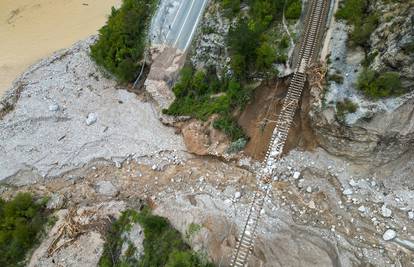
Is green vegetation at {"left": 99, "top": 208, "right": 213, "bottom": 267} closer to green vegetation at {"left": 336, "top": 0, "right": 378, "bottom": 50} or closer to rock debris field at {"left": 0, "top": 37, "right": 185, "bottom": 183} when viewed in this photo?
rock debris field at {"left": 0, "top": 37, "right": 185, "bottom": 183}

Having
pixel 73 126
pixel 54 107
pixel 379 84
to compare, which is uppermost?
pixel 379 84

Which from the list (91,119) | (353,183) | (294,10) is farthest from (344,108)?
(91,119)

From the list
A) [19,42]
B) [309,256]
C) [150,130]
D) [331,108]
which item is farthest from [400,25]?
[19,42]

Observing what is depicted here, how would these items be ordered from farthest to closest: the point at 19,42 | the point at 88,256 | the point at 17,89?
the point at 19,42, the point at 17,89, the point at 88,256

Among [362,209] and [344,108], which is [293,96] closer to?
[344,108]

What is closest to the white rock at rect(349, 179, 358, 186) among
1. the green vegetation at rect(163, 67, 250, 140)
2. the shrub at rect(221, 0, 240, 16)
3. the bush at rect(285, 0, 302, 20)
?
the green vegetation at rect(163, 67, 250, 140)

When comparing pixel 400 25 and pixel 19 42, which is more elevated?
pixel 400 25

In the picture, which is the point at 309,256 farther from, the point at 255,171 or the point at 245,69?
the point at 245,69
